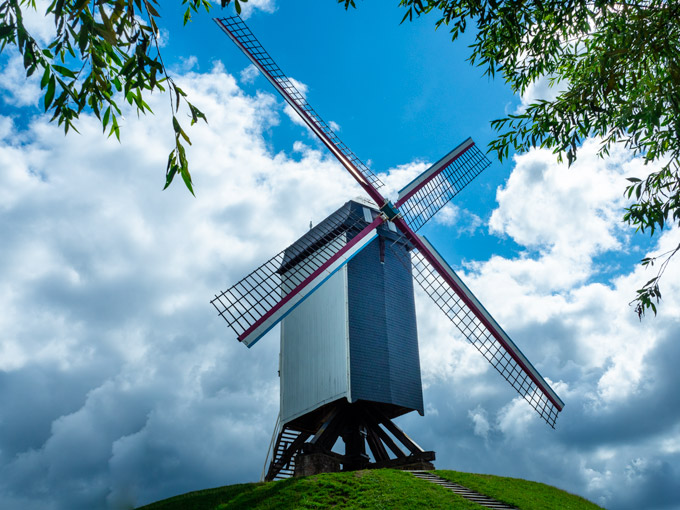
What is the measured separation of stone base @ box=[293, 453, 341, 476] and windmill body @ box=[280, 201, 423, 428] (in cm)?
211

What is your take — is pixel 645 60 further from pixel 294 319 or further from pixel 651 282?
pixel 294 319

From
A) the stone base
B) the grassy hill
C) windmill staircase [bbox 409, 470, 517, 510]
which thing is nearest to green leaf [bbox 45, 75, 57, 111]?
the grassy hill

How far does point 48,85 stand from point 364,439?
18073mm

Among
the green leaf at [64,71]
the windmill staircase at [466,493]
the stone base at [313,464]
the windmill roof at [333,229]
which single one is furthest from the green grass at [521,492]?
the green leaf at [64,71]

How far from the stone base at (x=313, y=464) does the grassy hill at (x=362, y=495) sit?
5.95 feet

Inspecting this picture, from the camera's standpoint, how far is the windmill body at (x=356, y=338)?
19500 millimetres

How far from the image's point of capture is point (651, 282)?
911 cm

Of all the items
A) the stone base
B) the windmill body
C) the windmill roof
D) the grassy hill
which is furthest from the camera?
the windmill roof

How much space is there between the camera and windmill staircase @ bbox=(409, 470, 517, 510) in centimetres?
1518

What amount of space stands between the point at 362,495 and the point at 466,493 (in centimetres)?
363

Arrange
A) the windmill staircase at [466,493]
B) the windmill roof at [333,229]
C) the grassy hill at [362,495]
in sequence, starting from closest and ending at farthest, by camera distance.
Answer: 1. the grassy hill at [362,495]
2. the windmill staircase at [466,493]
3. the windmill roof at [333,229]

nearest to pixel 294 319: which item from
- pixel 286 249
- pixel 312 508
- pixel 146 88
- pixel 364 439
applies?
pixel 286 249

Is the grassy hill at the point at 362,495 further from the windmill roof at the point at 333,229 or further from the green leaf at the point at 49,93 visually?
the green leaf at the point at 49,93

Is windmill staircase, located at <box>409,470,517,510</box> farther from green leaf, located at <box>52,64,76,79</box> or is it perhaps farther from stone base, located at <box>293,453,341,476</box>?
green leaf, located at <box>52,64,76,79</box>
